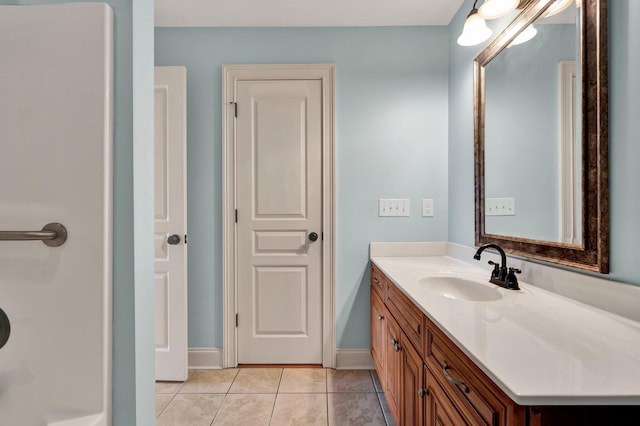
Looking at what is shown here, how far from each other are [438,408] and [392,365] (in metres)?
0.58

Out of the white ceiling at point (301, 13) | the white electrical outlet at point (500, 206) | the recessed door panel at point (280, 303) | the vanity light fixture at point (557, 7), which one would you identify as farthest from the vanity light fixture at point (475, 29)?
the recessed door panel at point (280, 303)

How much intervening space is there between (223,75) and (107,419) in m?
2.07

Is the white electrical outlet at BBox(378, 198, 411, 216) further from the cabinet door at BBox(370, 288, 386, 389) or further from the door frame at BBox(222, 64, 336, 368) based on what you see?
the cabinet door at BBox(370, 288, 386, 389)

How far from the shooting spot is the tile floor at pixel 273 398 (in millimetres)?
1678

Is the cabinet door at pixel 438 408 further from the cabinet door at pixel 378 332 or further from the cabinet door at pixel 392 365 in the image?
the cabinet door at pixel 378 332

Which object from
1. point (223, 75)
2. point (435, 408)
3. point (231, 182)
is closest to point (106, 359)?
point (435, 408)

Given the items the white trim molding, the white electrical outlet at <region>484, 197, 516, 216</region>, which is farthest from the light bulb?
the white electrical outlet at <region>484, 197, 516, 216</region>

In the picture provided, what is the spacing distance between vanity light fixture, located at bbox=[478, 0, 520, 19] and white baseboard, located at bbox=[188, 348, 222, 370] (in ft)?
Answer: 8.51

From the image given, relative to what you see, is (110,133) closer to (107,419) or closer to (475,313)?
(107,419)

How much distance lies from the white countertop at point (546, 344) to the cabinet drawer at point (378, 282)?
53 cm

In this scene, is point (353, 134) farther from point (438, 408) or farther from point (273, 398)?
point (273, 398)

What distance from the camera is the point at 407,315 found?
4.16 ft

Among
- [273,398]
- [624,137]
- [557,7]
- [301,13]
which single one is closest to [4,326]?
[273,398]

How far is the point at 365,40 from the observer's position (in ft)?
7.14
